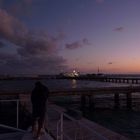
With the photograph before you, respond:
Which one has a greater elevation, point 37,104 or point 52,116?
point 37,104

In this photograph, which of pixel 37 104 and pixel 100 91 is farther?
pixel 100 91

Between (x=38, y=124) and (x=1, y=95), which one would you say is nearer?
(x=38, y=124)

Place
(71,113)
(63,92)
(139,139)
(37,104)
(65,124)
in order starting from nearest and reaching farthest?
(37,104)
(65,124)
(71,113)
(139,139)
(63,92)

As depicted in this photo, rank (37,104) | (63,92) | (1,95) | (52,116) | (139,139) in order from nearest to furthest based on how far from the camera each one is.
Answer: (37,104) → (52,116) → (139,139) → (1,95) → (63,92)

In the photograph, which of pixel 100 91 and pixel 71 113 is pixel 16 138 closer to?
pixel 71 113

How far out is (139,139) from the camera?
17797mm

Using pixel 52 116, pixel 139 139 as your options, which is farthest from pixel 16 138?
pixel 139 139

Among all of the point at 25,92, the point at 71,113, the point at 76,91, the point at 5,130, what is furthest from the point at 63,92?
the point at 5,130

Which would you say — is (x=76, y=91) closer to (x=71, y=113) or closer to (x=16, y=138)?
(x=71, y=113)

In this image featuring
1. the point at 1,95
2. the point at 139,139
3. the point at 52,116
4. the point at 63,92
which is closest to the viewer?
the point at 52,116

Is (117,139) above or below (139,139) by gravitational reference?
above

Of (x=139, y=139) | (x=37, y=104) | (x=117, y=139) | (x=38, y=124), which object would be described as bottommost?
(x=139, y=139)

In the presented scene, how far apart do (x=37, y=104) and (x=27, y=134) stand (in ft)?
3.99

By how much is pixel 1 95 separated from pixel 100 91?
13130 millimetres
